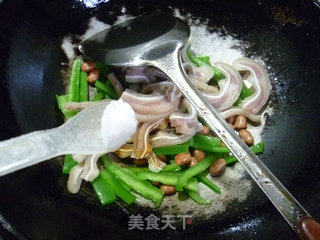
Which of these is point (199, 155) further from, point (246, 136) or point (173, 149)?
point (246, 136)

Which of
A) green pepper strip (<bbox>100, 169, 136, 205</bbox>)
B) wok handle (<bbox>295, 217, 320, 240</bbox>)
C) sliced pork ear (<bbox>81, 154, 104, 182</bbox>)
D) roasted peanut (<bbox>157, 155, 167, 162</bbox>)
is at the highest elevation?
wok handle (<bbox>295, 217, 320, 240</bbox>)

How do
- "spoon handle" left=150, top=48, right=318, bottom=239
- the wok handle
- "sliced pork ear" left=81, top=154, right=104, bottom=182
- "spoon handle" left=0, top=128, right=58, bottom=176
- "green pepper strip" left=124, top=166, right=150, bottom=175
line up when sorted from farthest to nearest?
"green pepper strip" left=124, top=166, right=150, bottom=175 < "sliced pork ear" left=81, top=154, right=104, bottom=182 < "spoon handle" left=0, top=128, right=58, bottom=176 < "spoon handle" left=150, top=48, right=318, bottom=239 < the wok handle

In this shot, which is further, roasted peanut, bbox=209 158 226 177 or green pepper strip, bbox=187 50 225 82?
green pepper strip, bbox=187 50 225 82

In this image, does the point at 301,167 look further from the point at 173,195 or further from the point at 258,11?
the point at 258,11

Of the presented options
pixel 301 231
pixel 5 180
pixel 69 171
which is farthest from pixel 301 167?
pixel 5 180

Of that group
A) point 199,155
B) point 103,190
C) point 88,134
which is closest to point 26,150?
point 88,134

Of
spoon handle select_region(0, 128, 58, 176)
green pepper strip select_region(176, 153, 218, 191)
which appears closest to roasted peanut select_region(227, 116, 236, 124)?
green pepper strip select_region(176, 153, 218, 191)

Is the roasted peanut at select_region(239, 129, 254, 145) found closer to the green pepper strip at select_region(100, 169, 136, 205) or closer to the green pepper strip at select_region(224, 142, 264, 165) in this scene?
the green pepper strip at select_region(224, 142, 264, 165)
